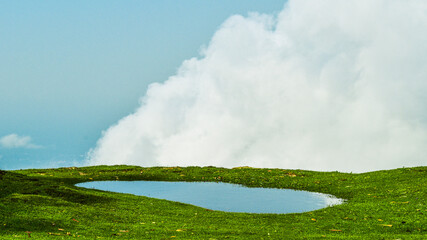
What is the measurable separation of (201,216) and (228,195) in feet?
38.8

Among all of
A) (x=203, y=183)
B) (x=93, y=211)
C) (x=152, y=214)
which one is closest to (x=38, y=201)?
(x=93, y=211)

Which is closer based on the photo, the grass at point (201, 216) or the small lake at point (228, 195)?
the grass at point (201, 216)

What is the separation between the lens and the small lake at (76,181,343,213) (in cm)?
3809

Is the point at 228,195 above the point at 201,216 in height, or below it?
above

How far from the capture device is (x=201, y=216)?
32312 millimetres

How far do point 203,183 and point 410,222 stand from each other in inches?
1089

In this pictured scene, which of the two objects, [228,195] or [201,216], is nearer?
[201,216]

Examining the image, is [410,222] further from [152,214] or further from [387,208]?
[152,214]

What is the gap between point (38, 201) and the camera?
31.2 meters

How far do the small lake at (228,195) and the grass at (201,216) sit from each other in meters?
2.60

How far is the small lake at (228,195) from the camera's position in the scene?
3809 cm

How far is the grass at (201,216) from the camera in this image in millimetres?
24908

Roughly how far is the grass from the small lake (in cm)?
260

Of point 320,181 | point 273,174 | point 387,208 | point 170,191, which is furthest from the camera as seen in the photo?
point 273,174
